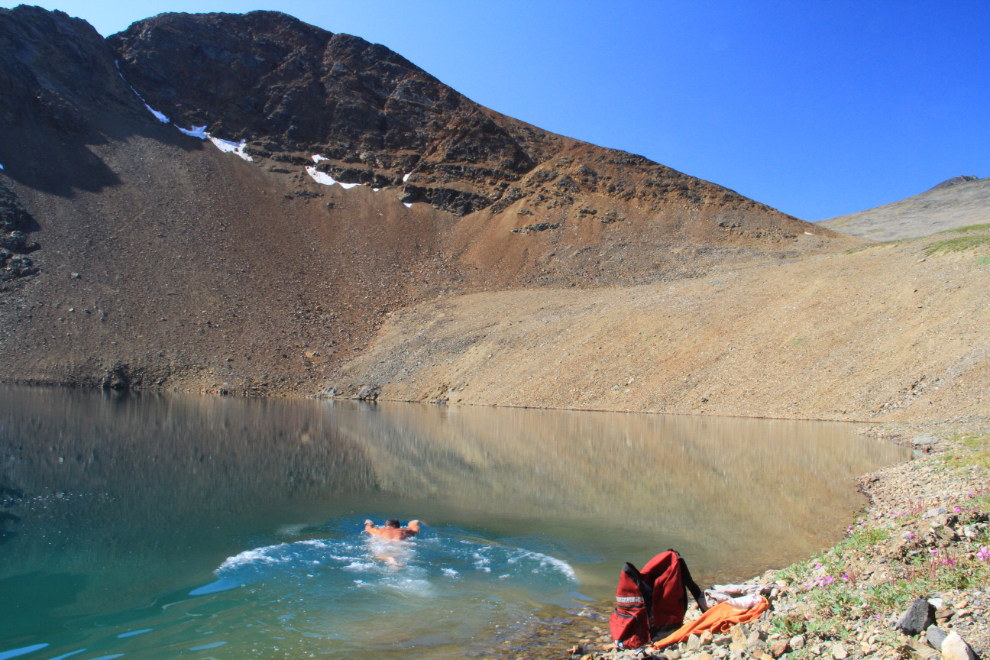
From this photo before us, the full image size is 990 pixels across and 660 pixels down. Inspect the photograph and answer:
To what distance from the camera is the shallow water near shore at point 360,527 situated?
262 inches

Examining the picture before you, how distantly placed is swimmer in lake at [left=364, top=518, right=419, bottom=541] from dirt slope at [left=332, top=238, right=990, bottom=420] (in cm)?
1951

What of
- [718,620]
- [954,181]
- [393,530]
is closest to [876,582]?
[718,620]

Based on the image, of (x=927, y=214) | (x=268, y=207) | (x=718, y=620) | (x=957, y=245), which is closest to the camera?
(x=718, y=620)

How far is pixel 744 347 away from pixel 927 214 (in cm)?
10801

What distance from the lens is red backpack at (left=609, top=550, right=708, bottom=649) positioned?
5785 mm

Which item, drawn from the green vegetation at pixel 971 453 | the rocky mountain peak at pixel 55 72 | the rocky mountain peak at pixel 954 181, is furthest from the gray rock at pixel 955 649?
the rocky mountain peak at pixel 954 181

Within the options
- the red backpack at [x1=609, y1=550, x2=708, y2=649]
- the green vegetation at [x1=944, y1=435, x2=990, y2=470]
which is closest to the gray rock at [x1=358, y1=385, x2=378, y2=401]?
the green vegetation at [x1=944, y1=435, x2=990, y2=470]

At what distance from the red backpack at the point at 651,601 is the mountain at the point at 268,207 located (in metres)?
41.3

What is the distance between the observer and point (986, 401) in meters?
20.5

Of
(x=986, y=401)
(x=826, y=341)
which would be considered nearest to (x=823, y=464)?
(x=986, y=401)

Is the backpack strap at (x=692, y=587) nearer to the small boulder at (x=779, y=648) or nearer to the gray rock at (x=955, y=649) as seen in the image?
the small boulder at (x=779, y=648)

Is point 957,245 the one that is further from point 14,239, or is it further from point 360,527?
point 14,239

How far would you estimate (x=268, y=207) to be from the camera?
6531cm

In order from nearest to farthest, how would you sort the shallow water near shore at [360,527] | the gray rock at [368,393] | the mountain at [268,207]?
1. the shallow water near shore at [360,527]
2. the gray rock at [368,393]
3. the mountain at [268,207]
